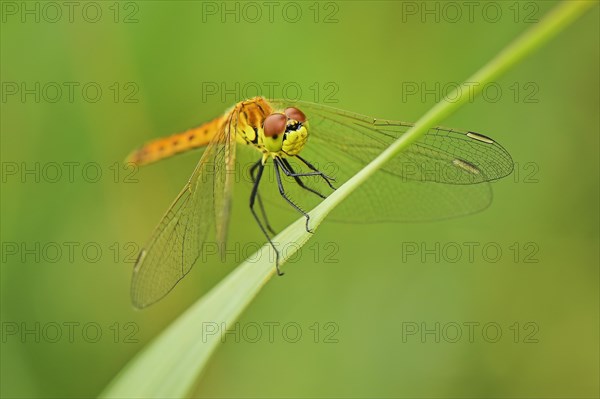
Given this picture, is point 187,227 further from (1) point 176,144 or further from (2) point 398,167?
(2) point 398,167

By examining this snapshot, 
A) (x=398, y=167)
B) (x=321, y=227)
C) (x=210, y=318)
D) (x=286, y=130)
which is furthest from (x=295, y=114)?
(x=210, y=318)

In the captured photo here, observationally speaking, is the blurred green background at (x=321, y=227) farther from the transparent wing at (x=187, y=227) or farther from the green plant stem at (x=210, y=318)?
the green plant stem at (x=210, y=318)

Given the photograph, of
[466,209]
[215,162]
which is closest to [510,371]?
[466,209]

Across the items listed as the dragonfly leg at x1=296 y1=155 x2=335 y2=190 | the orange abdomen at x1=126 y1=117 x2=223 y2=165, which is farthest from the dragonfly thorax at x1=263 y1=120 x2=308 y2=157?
the orange abdomen at x1=126 y1=117 x2=223 y2=165

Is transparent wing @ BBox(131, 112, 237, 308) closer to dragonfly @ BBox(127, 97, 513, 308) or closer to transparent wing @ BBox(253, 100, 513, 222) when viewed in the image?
dragonfly @ BBox(127, 97, 513, 308)

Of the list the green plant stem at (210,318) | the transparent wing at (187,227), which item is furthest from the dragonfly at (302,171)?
the green plant stem at (210,318)

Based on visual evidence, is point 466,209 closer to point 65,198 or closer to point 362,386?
point 362,386
